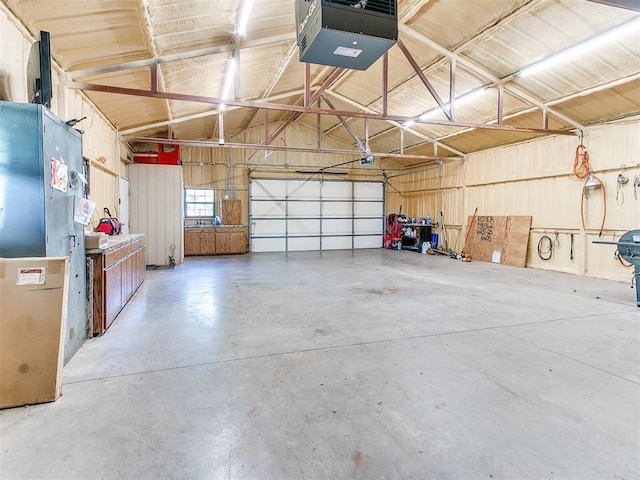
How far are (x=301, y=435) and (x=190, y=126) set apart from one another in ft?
32.5

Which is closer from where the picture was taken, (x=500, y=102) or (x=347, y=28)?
(x=347, y=28)

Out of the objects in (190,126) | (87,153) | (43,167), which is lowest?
(43,167)

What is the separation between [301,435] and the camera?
6.49ft

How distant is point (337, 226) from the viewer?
13.8 m

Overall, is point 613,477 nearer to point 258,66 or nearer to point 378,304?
point 378,304

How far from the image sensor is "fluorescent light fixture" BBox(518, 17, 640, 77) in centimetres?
497

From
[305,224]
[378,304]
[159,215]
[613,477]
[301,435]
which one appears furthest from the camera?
[305,224]

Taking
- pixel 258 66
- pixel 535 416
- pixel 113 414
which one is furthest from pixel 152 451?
pixel 258 66

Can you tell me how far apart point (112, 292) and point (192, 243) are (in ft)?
24.4

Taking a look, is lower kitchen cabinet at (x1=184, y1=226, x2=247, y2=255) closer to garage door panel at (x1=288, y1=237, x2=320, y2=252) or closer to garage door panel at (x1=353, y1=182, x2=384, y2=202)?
garage door panel at (x1=288, y1=237, x2=320, y2=252)

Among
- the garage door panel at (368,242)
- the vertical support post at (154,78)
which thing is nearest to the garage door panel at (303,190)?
the garage door panel at (368,242)

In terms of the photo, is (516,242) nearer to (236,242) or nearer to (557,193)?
(557,193)

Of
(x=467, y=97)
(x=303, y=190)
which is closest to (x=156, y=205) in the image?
(x=303, y=190)

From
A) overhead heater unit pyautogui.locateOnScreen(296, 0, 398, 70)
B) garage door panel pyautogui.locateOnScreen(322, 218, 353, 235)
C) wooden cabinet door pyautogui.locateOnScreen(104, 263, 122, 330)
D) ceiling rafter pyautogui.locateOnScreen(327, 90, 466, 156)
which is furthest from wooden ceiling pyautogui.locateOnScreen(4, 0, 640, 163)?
garage door panel pyautogui.locateOnScreen(322, 218, 353, 235)
